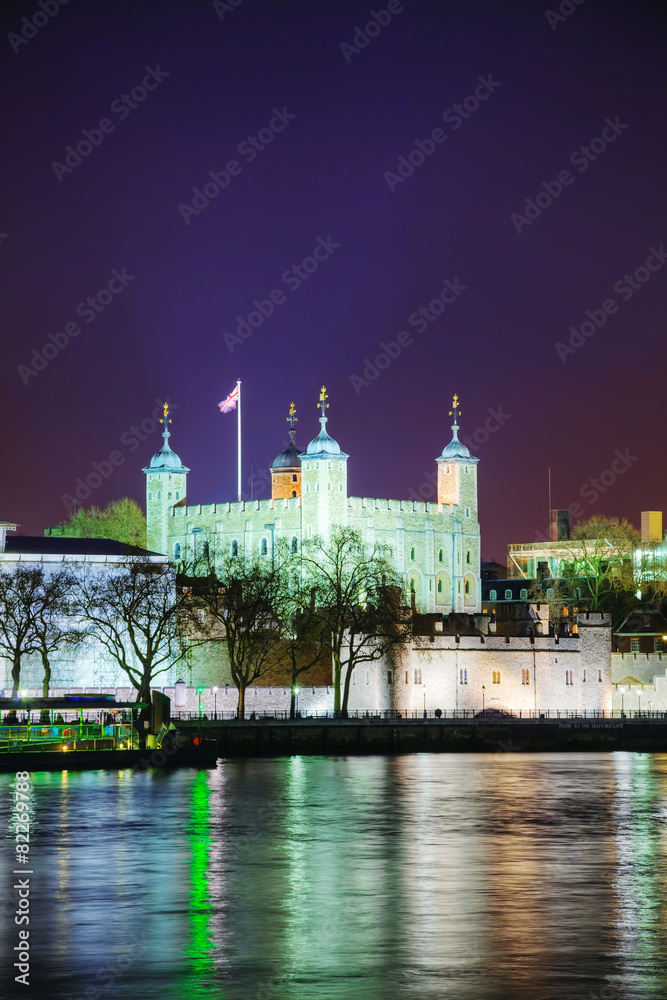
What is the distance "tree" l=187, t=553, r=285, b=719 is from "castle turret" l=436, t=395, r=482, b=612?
36.8 m

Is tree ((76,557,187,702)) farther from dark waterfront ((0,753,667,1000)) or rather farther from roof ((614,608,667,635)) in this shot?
roof ((614,608,667,635))

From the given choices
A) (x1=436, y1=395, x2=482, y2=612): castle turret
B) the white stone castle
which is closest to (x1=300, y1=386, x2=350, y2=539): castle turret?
the white stone castle

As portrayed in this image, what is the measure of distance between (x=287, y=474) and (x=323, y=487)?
12.9m

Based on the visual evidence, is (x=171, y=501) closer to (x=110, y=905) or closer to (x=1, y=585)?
(x=1, y=585)

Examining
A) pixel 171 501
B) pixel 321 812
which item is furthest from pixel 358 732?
pixel 171 501

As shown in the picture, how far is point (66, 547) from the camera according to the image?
301 ft

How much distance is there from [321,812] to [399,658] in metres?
37.4

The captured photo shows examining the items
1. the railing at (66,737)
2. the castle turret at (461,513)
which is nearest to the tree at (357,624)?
the railing at (66,737)

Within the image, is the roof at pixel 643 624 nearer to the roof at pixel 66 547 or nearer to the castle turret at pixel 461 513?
the castle turret at pixel 461 513

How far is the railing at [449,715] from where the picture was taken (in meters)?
80.8

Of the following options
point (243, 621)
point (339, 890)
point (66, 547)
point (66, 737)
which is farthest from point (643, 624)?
point (339, 890)

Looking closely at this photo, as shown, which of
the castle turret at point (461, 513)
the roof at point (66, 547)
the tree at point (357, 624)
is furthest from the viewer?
the castle turret at point (461, 513)

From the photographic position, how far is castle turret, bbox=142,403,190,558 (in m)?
127

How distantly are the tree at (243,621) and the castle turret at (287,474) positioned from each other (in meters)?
39.6
